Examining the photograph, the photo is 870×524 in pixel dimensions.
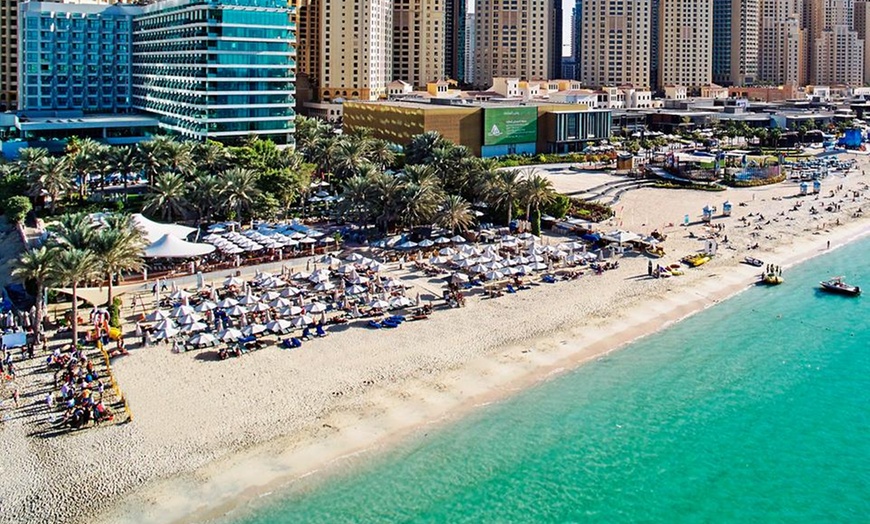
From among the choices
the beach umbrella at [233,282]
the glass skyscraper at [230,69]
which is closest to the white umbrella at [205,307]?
the beach umbrella at [233,282]

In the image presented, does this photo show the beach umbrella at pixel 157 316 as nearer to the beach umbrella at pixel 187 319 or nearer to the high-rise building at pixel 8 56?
the beach umbrella at pixel 187 319

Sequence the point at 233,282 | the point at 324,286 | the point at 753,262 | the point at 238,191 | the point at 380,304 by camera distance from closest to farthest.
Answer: the point at 380,304, the point at 324,286, the point at 233,282, the point at 238,191, the point at 753,262

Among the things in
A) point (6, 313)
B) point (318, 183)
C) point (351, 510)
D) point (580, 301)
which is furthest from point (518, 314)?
point (318, 183)

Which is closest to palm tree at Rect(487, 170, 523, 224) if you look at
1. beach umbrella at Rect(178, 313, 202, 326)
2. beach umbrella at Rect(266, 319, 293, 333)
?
beach umbrella at Rect(266, 319, 293, 333)

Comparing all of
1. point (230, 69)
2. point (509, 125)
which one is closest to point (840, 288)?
point (230, 69)

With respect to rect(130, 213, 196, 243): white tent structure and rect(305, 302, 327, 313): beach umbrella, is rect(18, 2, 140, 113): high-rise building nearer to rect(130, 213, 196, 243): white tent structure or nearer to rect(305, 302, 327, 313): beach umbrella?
rect(130, 213, 196, 243): white tent structure

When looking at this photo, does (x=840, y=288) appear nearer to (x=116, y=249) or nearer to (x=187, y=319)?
(x=187, y=319)

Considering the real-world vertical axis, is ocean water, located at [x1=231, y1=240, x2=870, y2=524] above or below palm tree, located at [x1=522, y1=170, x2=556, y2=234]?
below

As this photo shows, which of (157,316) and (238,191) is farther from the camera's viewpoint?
(238,191)
